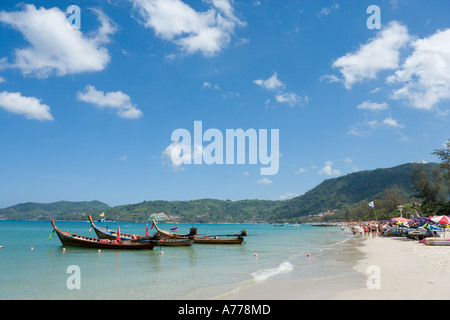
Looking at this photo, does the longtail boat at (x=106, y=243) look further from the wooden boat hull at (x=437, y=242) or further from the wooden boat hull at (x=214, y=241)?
the wooden boat hull at (x=437, y=242)

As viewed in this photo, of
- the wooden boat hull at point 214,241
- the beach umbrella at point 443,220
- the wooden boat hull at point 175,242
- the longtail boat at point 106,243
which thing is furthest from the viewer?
the wooden boat hull at point 214,241

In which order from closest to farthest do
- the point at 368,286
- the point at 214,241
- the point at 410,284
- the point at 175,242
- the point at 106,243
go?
the point at 410,284, the point at 368,286, the point at 106,243, the point at 175,242, the point at 214,241

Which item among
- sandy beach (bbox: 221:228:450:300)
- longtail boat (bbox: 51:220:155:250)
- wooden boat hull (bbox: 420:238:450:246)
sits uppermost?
sandy beach (bbox: 221:228:450:300)

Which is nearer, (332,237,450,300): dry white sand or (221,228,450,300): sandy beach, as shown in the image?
(332,237,450,300): dry white sand

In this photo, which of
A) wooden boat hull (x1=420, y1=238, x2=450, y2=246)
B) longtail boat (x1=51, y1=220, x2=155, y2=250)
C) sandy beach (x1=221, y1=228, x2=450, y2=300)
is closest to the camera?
sandy beach (x1=221, y1=228, x2=450, y2=300)

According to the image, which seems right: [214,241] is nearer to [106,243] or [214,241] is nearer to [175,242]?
[175,242]

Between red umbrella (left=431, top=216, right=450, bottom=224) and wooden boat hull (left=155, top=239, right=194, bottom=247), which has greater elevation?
red umbrella (left=431, top=216, right=450, bottom=224)

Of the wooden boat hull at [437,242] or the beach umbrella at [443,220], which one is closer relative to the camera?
the wooden boat hull at [437,242]

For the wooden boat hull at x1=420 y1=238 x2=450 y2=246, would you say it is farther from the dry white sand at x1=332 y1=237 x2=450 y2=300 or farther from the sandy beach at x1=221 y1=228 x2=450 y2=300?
the dry white sand at x1=332 y1=237 x2=450 y2=300

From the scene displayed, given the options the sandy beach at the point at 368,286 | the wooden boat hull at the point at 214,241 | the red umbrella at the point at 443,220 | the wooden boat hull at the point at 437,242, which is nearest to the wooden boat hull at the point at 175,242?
the wooden boat hull at the point at 214,241

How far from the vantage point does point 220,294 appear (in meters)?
12.9

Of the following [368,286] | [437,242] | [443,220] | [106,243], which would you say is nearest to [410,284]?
[368,286]

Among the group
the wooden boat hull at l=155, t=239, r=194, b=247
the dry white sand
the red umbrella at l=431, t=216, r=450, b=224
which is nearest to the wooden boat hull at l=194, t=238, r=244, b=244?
the wooden boat hull at l=155, t=239, r=194, b=247

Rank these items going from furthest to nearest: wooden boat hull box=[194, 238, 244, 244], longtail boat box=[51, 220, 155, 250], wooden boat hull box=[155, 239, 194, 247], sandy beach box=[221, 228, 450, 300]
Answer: wooden boat hull box=[194, 238, 244, 244] → wooden boat hull box=[155, 239, 194, 247] → longtail boat box=[51, 220, 155, 250] → sandy beach box=[221, 228, 450, 300]
